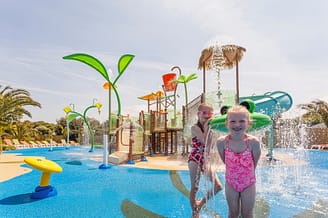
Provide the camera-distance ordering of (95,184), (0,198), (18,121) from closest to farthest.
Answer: (0,198) < (95,184) < (18,121)

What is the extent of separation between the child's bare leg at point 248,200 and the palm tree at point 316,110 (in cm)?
2567

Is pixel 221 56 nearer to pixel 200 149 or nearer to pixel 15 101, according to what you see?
pixel 200 149

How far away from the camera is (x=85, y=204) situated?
439 cm

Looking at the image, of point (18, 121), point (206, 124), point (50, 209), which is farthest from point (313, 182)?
point (18, 121)

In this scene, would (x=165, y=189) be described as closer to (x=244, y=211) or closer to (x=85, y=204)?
(x=85, y=204)

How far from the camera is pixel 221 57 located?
13328 millimetres

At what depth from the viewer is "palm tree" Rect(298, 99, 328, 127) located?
2334cm

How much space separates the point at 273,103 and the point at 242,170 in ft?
29.5

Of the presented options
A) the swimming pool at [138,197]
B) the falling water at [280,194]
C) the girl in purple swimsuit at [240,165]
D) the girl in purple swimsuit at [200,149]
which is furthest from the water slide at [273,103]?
the girl in purple swimsuit at [240,165]

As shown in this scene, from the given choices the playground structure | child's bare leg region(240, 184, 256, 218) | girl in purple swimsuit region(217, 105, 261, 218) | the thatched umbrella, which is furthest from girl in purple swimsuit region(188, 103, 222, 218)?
the thatched umbrella

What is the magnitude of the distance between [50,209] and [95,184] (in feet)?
6.99

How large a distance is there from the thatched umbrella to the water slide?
1.84 metres

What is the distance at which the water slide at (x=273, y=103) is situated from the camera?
33.0 ft

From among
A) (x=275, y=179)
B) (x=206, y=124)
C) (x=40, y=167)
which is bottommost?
(x=275, y=179)
